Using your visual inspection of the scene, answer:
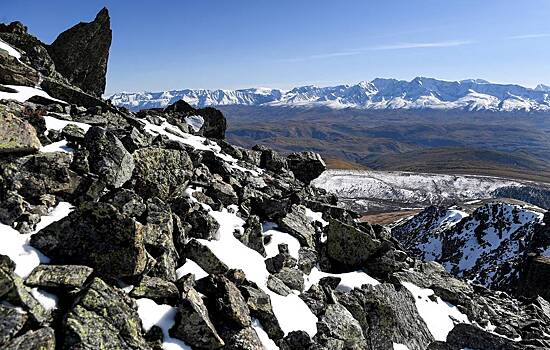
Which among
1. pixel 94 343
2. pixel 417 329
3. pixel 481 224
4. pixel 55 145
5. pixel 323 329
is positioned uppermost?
pixel 55 145

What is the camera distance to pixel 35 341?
12297 mm

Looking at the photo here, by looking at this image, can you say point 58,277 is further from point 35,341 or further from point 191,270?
point 191,270

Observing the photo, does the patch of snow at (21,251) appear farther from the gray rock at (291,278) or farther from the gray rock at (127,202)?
the gray rock at (291,278)

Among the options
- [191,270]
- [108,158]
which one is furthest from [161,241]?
[108,158]

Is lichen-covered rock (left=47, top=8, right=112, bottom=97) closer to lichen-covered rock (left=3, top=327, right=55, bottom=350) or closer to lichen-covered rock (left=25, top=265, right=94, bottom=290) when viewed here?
lichen-covered rock (left=25, top=265, right=94, bottom=290)

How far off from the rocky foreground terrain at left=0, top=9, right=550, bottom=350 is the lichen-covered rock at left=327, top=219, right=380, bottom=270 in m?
0.07

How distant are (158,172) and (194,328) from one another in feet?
33.6

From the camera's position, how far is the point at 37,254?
1533 centimetres

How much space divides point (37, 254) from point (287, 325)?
10982mm

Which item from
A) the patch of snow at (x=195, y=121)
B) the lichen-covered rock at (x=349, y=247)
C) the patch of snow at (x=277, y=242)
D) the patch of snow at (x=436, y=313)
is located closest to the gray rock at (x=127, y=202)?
the patch of snow at (x=277, y=242)

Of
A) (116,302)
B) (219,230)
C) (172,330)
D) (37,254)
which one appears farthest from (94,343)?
(219,230)

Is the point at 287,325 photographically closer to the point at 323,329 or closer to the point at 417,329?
the point at 323,329

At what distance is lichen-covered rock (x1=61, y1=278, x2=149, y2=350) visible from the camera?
1307cm

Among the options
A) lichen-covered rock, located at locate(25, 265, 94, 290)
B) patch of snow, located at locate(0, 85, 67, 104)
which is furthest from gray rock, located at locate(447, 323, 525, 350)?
patch of snow, located at locate(0, 85, 67, 104)
